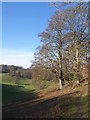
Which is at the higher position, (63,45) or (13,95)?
(63,45)

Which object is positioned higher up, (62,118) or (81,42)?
(81,42)

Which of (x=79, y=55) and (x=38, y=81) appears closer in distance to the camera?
(x=79, y=55)

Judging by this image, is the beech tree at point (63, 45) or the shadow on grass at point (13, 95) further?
the shadow on grass at point (13, 95)

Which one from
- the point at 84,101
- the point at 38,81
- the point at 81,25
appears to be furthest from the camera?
the point at 38,81

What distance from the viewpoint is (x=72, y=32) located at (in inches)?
1428

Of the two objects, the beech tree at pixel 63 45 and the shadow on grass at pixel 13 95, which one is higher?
the beech tree at pixel 63 45

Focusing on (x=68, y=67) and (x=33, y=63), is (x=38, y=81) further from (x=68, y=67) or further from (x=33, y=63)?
(x=68, y=67)

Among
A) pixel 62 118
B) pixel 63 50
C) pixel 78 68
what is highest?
pixel 63 50

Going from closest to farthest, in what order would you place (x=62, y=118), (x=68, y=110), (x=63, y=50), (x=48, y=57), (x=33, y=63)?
(x=62, y=118) < (x=68, y=110) < (x=63, y=50) < (x=48, y=57) < (x=33, y=63)

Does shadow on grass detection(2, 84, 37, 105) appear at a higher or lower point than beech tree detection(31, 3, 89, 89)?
lower

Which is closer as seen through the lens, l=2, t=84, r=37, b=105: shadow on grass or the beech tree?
the beech tree

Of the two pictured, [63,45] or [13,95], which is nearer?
[63,45]

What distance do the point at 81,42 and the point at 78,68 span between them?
11.1 ft

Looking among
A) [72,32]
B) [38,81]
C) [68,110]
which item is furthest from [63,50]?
[68,110]
